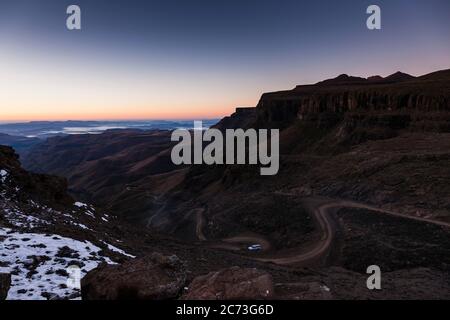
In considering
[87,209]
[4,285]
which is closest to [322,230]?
[87,209]

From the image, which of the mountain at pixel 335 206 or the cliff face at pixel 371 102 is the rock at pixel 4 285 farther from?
the cliff face at pixel 371 102

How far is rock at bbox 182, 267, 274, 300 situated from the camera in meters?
10.5

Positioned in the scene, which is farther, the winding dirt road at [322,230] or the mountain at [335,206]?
the winding dirt road at [322,230]

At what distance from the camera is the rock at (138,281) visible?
37.8 feet

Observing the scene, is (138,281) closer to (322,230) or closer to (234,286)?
(234,286)

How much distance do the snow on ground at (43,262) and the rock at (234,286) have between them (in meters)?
5.69

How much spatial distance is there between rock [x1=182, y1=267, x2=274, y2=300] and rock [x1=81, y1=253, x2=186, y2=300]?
91 centimetres

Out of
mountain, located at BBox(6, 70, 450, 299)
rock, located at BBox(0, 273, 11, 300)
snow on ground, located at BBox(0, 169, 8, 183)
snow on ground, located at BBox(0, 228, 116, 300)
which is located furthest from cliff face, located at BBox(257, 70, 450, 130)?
rock, located at BBox(0, 273, 11, 300)

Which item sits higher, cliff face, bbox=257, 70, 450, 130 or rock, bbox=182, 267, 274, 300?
cliff face, bbox=257, 70, 450, 130

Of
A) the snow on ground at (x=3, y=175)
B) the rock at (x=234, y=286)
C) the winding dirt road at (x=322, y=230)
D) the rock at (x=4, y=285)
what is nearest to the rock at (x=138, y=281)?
the rock at (x=234, y=286)

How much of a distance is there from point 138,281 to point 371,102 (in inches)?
4201

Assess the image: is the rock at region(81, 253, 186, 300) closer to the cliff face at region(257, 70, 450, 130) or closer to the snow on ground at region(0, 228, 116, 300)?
the snow on ground at region(0, 228, 116, 300)

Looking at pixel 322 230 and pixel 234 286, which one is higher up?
pixel 234 286

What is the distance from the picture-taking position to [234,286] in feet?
35.2
